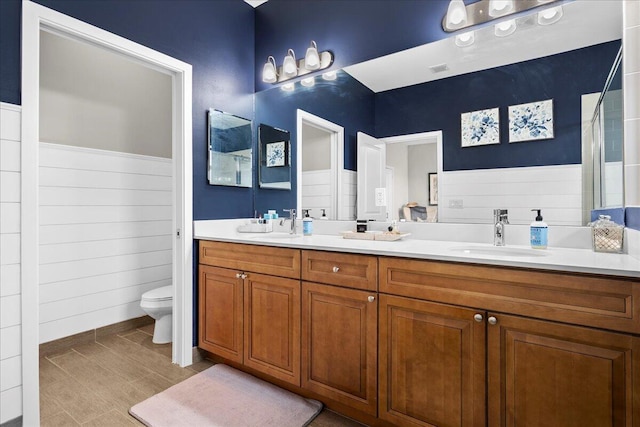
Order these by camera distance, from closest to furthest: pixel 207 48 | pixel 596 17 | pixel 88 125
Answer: pixel 596 17, pixel 207 48, pixel 88 125

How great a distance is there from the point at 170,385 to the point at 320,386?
3.26 ft

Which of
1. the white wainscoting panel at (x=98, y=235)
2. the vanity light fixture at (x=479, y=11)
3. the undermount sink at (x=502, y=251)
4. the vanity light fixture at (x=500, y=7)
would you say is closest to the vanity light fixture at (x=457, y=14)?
the vanity light fixture at (x=479, y=11)

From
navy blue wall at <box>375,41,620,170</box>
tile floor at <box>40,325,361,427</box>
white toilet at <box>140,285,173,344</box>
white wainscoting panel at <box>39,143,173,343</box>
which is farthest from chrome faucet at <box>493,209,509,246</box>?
white wainscoting panel at <box>39,143,173,343</box>

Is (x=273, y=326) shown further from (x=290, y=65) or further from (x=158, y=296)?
(x=290, y=65)

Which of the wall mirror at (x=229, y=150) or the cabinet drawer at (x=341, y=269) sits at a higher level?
the wall mirror at (x=229, y=150)

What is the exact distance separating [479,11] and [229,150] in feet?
6.08

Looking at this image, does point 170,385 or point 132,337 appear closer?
point 170,385

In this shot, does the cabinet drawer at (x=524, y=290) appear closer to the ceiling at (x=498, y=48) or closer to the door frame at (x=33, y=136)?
the ceiling at (x=498, y=48)

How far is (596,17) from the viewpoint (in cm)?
157

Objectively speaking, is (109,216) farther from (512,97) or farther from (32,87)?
(512,97)

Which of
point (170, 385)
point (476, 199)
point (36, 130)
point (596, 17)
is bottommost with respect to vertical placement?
point (170, 385)

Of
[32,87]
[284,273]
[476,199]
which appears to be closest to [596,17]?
[476,199]

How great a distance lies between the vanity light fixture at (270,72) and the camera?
264 cm

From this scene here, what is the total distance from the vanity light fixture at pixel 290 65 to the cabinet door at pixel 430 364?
6.10 ft
